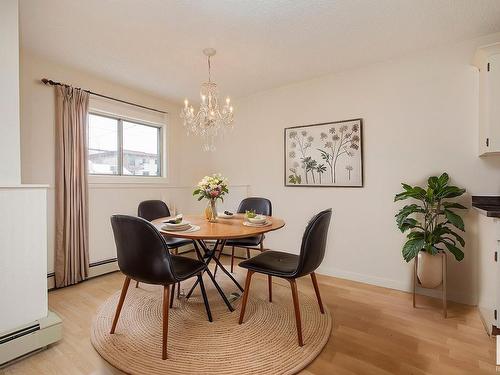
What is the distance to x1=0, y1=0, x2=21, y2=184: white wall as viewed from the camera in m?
1.68

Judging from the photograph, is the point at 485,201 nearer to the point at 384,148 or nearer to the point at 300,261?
the point at 384,148

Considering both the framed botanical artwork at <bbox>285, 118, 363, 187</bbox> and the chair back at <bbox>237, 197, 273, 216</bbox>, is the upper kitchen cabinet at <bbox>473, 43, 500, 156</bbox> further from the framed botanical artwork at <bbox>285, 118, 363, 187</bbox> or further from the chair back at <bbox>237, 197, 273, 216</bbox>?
the chair back at <bbox>237, 197, 273, 216</bbox>

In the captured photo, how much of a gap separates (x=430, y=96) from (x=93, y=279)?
4.27 metres

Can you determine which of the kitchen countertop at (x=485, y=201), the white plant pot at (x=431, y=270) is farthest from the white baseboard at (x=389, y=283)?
the kitchen countertop at (x=485, y=201)

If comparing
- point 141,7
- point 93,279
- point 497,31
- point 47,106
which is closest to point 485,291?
point 497,31

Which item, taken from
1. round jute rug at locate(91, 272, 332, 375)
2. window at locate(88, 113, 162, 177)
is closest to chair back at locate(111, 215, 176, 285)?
round jute rug at locate(91, 272, 332, 375)

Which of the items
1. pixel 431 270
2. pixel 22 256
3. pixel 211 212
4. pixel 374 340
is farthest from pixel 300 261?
pixel 22 256

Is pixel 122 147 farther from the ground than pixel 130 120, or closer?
closer

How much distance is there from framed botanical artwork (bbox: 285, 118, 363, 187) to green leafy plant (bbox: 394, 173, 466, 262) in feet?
2.15

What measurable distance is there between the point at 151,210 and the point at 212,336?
5.69 feet

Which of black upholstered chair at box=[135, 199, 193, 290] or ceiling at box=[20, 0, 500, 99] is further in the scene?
black upholstered chair at box=[135, 199, 193, 290]

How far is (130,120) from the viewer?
3564 mm

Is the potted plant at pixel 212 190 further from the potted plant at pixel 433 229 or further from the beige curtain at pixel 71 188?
the potted plant at pixel 433 229

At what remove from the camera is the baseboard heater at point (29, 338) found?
5.02 feet
